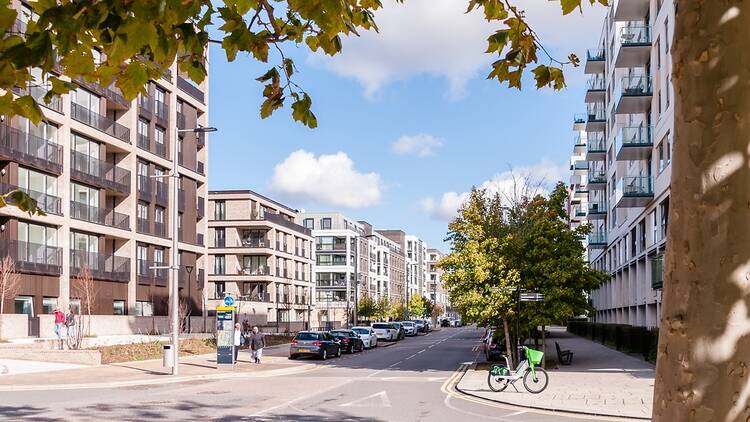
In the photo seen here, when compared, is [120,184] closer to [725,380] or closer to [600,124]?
[600,124]

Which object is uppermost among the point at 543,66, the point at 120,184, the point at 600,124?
the point at 600,124

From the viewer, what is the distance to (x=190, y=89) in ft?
190

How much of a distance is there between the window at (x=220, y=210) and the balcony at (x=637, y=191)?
49.1 metres

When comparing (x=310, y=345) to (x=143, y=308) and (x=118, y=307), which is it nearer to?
(x=118, y=307)

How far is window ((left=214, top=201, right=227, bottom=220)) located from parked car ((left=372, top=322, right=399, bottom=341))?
2819 centimetres

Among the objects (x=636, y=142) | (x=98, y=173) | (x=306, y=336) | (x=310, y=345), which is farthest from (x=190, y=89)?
(x=636, y=142)

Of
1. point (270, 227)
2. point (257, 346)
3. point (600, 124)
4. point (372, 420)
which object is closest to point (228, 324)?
point (257, 346)

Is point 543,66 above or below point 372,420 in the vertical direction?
above

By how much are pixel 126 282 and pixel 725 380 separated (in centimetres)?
4913

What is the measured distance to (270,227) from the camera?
8175cm

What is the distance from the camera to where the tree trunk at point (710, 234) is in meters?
3.12

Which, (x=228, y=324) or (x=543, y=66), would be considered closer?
(x=543, y=66)

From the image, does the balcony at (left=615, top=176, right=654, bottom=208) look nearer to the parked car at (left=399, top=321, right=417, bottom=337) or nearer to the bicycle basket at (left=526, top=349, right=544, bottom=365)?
the bicycle basket at (left=526, top=349, right=544, bottom=365)

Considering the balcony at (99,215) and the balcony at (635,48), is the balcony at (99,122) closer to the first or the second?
the balcony at (99,215)
